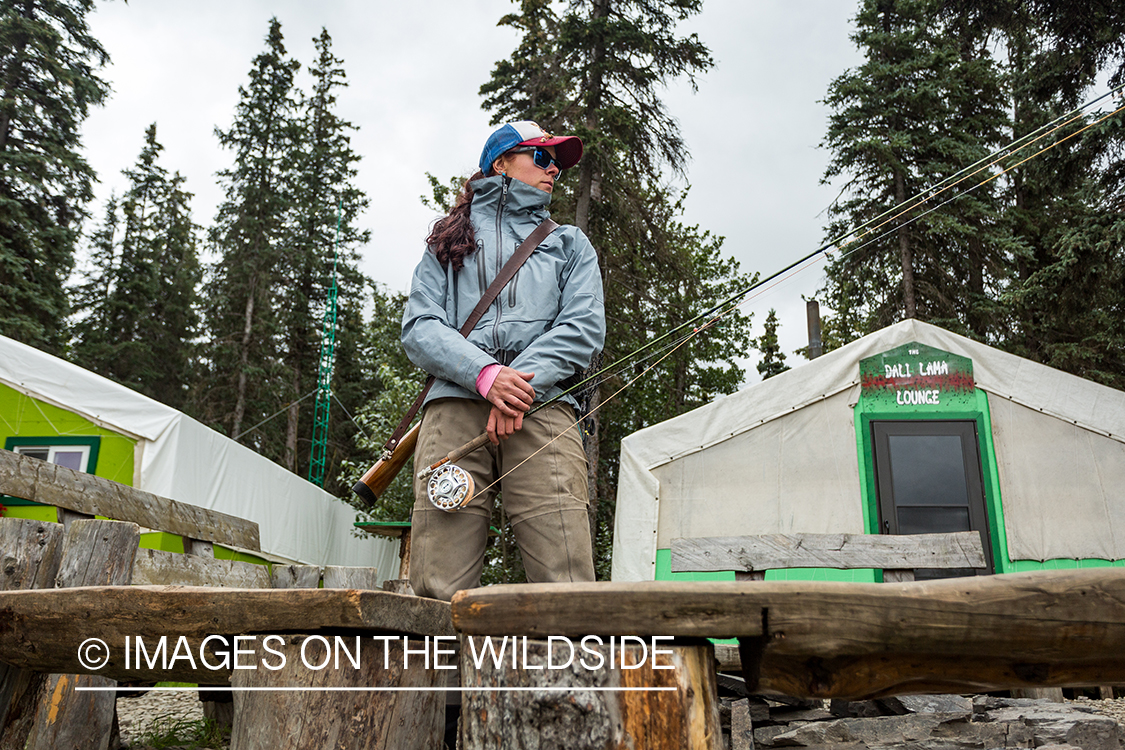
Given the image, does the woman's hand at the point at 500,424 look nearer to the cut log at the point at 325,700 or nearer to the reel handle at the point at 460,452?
the reel handle at the point at 460,452

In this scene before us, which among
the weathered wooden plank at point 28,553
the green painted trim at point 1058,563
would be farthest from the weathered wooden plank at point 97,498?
the green painted trim at point 1058,563

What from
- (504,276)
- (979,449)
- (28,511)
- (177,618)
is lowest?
(177,618)

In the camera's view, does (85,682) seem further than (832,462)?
No

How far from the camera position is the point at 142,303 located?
24.3 metres

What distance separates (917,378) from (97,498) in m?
7.13

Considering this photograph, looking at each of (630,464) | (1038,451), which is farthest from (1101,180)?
(630,464)

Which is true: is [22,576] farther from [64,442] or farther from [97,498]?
[64,442]

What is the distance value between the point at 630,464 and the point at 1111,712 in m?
4.16

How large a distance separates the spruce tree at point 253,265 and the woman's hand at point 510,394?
67.0ft

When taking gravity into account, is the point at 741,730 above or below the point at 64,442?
below

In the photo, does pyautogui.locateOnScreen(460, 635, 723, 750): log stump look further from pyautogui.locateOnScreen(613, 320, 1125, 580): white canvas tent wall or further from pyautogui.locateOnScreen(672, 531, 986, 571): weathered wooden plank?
pyautogui.locateOnScreen(613, 320, 1125, 580): white canvas tent wall

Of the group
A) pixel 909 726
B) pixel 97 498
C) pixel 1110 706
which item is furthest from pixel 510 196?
pixel 1110 706

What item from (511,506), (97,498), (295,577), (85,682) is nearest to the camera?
(511,506)

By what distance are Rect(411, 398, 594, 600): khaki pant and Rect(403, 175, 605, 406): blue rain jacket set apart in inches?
3.9
